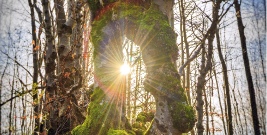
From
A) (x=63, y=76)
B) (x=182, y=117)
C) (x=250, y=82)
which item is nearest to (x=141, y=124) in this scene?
(x=182, y=117)

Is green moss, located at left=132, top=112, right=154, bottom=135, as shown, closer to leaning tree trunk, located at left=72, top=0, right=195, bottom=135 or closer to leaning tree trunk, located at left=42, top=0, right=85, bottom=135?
leaning tree trunk, located at left=72, top=0, right=195, bottom=135

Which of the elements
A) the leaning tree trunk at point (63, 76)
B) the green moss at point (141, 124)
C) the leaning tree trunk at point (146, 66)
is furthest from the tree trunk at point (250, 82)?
the leaning tree trunk at point (63, 76)

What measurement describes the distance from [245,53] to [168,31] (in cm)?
633

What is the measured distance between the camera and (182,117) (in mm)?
3766

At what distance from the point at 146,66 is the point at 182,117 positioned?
1.05 meters

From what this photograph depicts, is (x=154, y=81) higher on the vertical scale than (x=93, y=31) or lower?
lower

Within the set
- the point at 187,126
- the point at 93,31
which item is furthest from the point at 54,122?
the point at 187,126

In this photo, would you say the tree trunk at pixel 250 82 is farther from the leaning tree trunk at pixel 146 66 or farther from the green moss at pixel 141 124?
the leaning tree trunk at pixel 146 66

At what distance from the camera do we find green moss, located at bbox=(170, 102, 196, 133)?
12.3ft

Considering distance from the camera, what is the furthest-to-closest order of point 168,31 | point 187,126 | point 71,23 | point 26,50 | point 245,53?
point 26,50 → point 245,53 → point 71,23 → point 168,31 → point 187,126

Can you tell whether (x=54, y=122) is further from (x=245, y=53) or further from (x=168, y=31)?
(x=245, y=53)

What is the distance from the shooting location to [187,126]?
12.3 feet

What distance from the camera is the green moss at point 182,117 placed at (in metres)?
3.76

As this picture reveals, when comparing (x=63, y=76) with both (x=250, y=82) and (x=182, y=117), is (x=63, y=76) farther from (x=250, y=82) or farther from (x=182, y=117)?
(x=250, y=82)
